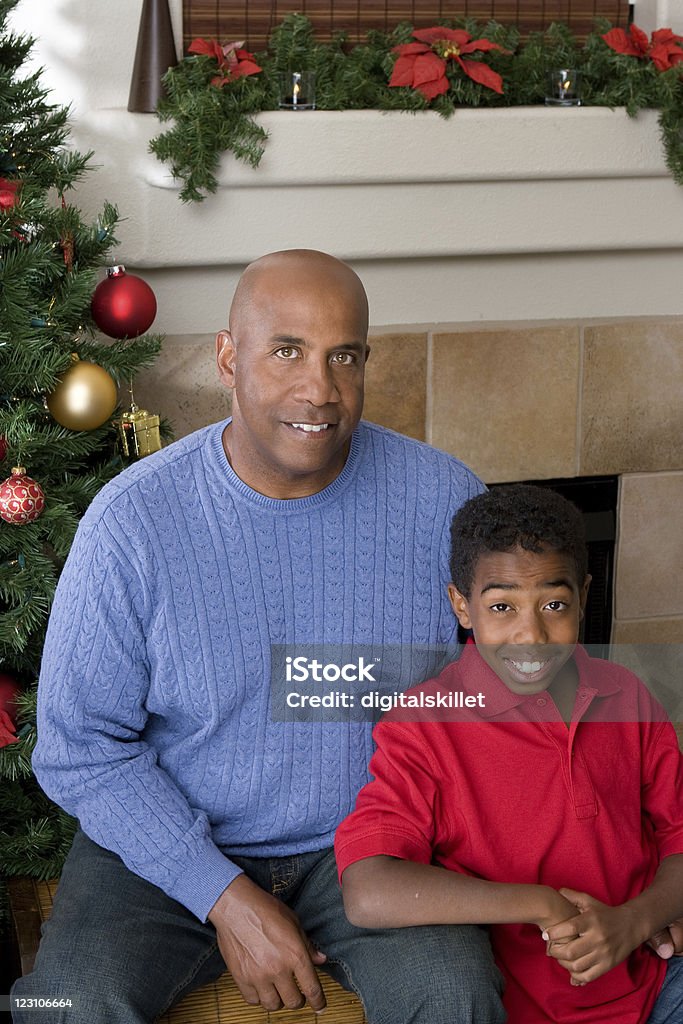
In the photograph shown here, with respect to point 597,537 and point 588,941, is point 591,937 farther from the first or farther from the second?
point 597,537

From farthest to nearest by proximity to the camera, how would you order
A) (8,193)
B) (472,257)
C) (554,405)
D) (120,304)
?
(554,405) → (472,257) → (120,304) → (8,193)

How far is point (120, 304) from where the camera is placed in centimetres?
174

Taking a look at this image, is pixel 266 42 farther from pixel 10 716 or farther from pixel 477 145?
pixel 10 716

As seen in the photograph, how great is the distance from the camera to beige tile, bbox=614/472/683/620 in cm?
238

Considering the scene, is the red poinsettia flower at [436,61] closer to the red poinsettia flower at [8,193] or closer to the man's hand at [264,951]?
the red poinsettia flower at [8,193]

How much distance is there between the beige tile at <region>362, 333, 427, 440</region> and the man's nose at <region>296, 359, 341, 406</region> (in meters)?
0.76

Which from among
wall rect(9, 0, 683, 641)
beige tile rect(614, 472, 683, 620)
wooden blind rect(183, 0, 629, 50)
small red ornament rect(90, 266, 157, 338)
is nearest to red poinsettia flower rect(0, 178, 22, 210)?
small red ornament rect(90, 266, 157, 338)

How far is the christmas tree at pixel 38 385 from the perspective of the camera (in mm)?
1580

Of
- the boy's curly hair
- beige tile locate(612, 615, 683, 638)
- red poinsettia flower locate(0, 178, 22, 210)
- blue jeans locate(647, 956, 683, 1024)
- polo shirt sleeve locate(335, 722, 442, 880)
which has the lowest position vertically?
blue jeans locate(647, 956, 683, 1024)

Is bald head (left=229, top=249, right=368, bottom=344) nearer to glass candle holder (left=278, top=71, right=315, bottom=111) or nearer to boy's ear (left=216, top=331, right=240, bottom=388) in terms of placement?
boy's ear (left=216, top=331, right=240, bottom=388)

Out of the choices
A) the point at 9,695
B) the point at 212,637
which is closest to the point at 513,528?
the point at 212,637

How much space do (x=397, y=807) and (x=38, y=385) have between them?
724 mm

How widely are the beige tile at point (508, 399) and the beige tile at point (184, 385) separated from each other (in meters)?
0.40

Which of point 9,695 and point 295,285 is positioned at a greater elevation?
point 295,285
